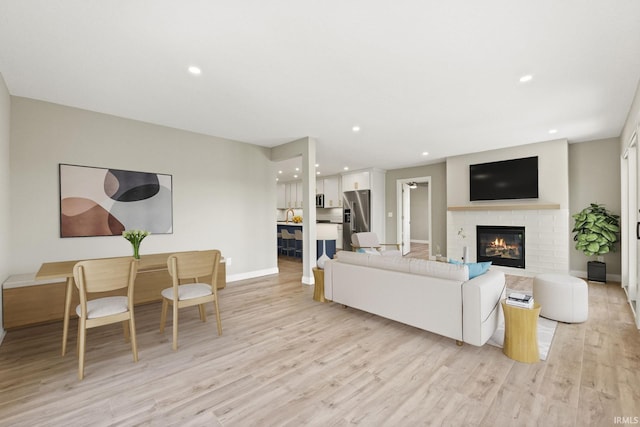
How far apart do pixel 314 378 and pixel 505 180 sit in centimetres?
550

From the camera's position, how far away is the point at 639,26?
205 cm

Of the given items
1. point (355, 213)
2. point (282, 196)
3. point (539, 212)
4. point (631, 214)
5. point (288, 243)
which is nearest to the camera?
point (631, 214)

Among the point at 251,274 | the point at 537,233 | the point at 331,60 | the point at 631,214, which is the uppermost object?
the point at 331,60

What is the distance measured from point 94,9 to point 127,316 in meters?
2.26

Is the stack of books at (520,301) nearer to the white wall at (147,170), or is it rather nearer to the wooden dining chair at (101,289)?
the wooden dining chair at (101,289)

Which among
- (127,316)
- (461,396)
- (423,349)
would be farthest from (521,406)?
(127,316)

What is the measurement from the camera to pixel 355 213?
28.0 feet

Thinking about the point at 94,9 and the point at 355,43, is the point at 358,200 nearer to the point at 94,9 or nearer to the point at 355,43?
the point at 355,43

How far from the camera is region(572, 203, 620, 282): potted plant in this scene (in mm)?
4711

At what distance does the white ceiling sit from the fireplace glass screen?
223 cm

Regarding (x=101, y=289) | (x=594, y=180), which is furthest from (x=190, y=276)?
(x=594, y=180)

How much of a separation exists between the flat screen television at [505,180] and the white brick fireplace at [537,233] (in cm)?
30

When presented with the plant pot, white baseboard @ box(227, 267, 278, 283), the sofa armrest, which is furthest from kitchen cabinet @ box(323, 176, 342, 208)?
the sofa armrest

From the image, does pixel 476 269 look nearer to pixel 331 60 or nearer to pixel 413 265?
pixel 413 265
